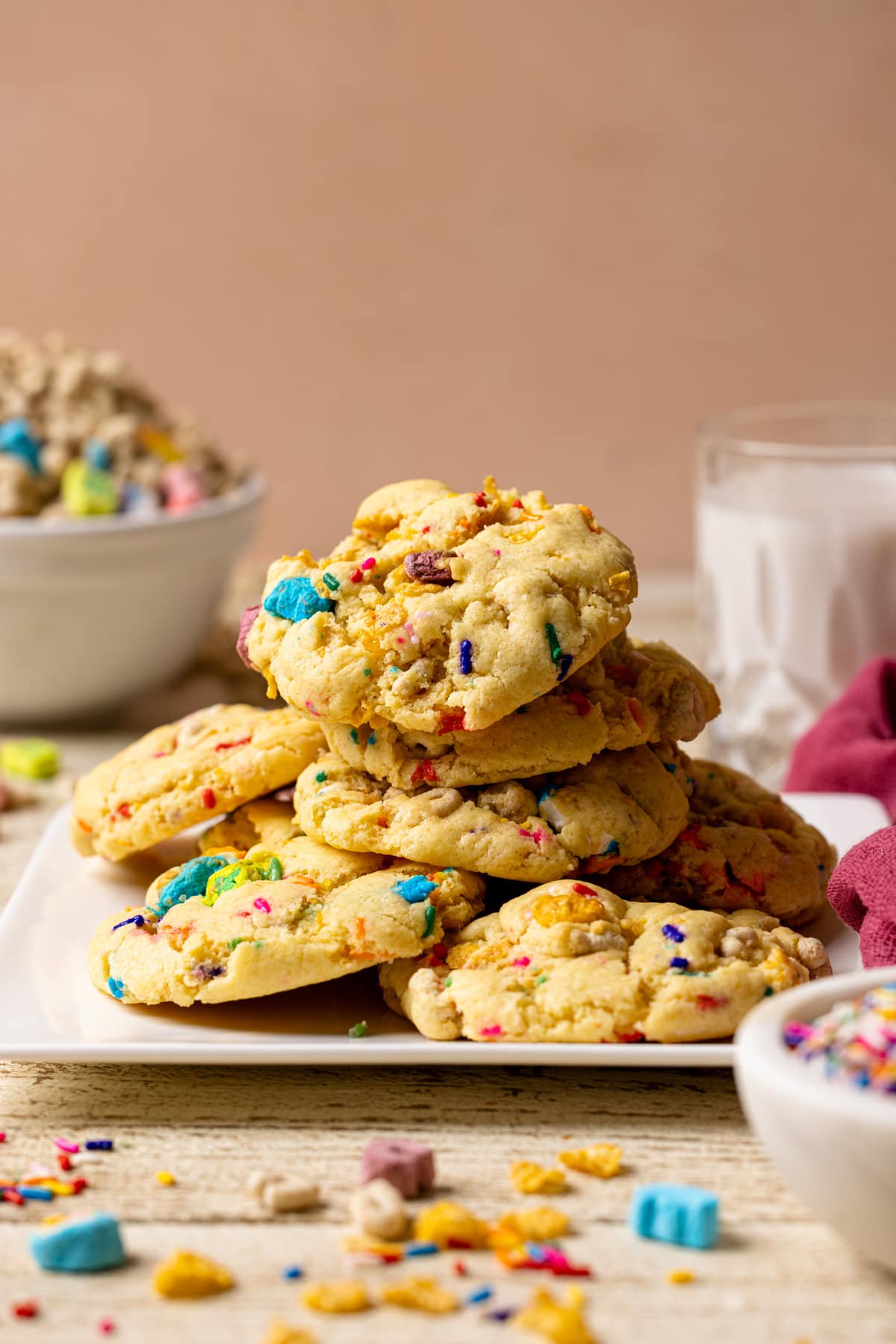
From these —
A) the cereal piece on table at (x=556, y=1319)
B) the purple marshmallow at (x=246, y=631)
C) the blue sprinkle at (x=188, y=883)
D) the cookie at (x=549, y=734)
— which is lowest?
the cereal piece on table at (x=556, y=1319)

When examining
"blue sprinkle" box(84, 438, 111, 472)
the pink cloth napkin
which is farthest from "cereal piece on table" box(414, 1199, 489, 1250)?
"blue sprinkle" box(84, 438, 111, 472)

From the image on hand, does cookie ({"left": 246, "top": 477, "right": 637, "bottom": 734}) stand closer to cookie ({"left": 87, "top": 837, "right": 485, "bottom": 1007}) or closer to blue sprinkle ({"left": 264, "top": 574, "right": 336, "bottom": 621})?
blue sprinkle ({"left": 264, "top": 574, "right": 336, "bottom": 621})

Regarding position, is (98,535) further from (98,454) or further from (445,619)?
(445,619)

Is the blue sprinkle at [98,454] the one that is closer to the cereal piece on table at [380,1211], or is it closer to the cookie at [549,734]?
the cookie at [549,734]

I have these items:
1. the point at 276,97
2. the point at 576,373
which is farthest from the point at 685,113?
the point at 276,97

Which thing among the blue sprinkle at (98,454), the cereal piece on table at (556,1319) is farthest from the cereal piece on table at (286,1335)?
the blue sprinkle at (98,454)

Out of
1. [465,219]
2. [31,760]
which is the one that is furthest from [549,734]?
[465,219]
